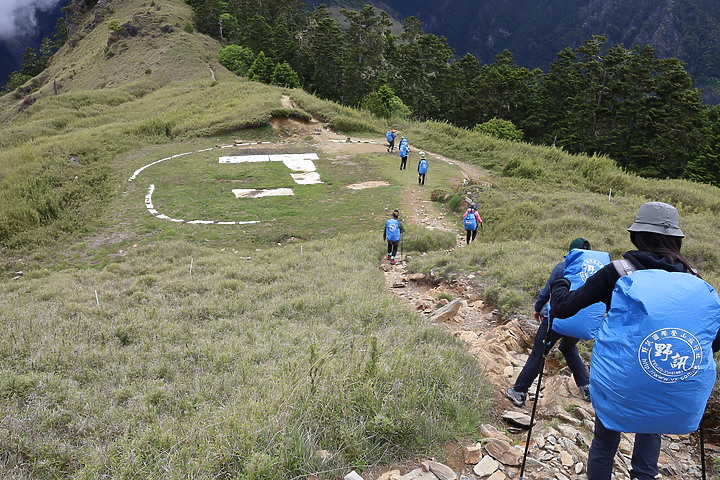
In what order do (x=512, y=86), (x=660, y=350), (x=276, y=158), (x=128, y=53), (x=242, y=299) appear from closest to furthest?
(x=660, y=350)
(x=242, y=299)
(x=276, y=158)
(x=512, y=86)
(x=128, y=53)

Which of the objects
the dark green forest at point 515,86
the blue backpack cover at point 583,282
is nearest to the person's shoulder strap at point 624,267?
the blue backpack cover at point 583,282

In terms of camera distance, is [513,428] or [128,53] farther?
[128,53]

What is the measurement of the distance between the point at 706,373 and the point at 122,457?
3.56 m

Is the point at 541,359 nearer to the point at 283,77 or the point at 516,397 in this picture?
the point at 516,397

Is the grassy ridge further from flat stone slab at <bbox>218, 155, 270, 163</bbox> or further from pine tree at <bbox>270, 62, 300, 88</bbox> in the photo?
pine tree at <bbox>270, 62, 300, 88</bbox>

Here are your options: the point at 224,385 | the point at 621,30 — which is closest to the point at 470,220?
the point at 224,385

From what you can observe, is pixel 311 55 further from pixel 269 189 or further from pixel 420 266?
pixel 420 266

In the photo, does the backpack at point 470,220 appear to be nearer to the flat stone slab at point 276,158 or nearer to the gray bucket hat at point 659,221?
the gray bucket hat at point 659,221

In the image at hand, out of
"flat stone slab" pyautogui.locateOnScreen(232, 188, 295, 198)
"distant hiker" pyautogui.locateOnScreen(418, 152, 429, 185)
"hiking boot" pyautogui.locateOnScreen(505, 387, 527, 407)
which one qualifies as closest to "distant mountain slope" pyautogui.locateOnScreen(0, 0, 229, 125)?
"flat stone slab" pyautogui.locateOnScreen(232, 188, 295, 198)

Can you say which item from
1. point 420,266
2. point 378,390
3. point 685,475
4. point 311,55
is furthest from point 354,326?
point 311,55

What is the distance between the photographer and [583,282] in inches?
153

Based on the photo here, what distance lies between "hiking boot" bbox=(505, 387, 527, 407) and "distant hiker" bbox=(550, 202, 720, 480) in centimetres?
159

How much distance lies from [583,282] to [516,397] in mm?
1398

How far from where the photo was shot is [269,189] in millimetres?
18016
